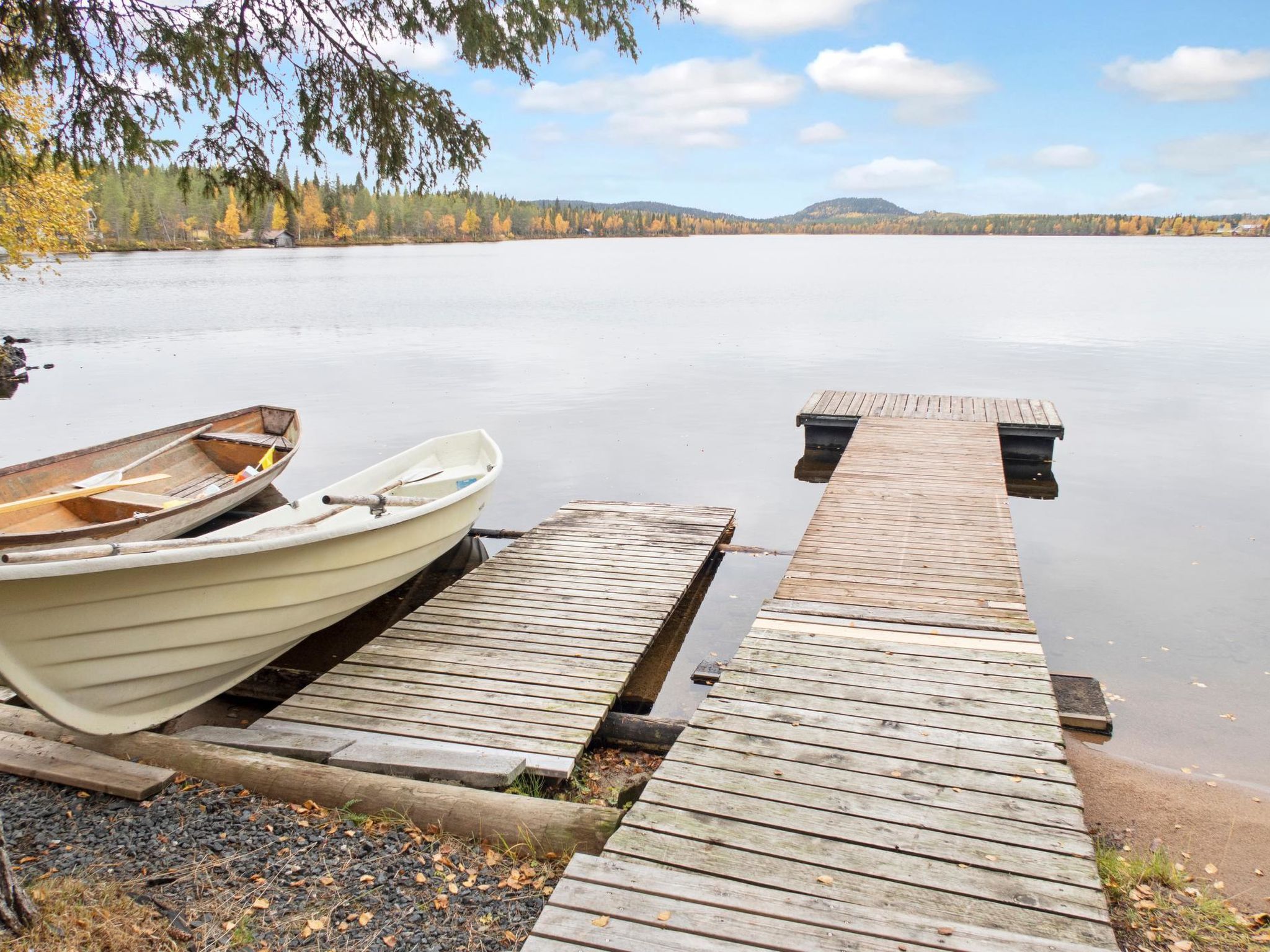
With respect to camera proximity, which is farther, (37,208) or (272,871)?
(37,208)

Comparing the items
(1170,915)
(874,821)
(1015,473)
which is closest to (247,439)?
(874,821)

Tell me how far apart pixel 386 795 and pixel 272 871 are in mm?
567

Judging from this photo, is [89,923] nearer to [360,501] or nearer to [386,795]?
[386,795]

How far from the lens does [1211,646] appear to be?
723 centimetres

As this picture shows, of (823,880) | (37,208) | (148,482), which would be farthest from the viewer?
(37,208)

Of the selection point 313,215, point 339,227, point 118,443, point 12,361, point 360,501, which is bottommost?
point 12,361

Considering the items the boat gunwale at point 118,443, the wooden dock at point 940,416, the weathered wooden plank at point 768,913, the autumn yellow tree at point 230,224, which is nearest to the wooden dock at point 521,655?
the weathered wooden plank at point 768,913

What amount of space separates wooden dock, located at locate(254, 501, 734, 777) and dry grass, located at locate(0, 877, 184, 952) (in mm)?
1609

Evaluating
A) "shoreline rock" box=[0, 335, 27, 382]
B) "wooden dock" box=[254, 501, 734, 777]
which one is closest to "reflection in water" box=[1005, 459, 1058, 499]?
"wooden dock" box=[254, 501, 734, 777]

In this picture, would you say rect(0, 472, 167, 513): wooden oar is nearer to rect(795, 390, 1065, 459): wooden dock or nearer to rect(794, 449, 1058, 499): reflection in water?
rect(794, 449, 1058, 499): reflection in water

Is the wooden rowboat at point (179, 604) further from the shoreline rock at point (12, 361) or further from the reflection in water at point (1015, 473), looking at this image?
the shoreline rock at point (12, 361)

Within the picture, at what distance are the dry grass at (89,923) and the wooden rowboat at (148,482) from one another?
3956 millimetres

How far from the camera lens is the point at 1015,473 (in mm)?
12773

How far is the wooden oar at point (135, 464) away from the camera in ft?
27.5
